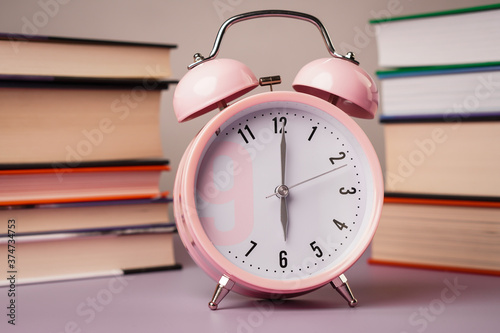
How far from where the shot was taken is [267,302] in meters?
1.07

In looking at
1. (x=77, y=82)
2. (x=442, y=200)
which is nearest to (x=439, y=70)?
(x=442, y=200)

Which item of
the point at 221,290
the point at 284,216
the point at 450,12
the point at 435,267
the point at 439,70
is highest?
the point at 450,12

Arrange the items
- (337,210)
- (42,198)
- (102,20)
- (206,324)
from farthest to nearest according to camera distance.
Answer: (102,20) < (42,198) < (337,210) < (206,324)

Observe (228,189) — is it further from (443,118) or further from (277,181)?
(443,118)

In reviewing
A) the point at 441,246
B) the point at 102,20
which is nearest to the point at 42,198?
the point at 102,20

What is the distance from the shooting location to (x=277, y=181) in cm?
106

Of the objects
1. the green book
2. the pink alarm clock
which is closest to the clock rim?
the pink alarm clock

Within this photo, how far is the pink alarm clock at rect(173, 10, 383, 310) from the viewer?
3.37 ft

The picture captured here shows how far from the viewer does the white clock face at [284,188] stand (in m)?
1.04

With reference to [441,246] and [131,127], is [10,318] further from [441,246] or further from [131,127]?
[441,246]

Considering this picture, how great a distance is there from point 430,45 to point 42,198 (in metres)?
0.85

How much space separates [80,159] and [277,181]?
1.54ft

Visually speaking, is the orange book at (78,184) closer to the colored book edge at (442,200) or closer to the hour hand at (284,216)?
the hour hand at (284,216)

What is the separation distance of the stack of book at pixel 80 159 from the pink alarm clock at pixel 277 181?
0.97 ft
